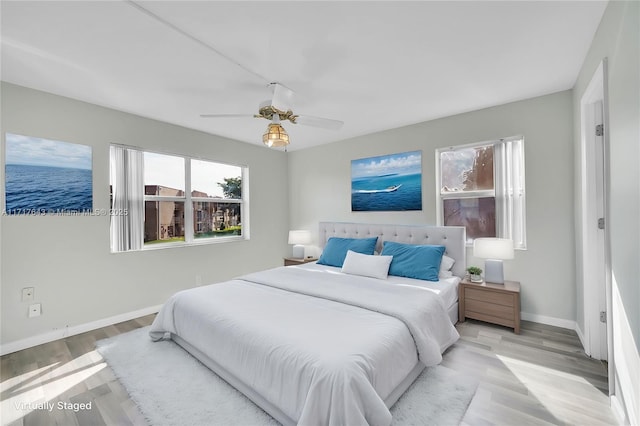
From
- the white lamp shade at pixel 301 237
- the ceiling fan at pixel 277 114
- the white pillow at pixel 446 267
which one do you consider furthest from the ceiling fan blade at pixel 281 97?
the white lamp shade at pixel 301 237

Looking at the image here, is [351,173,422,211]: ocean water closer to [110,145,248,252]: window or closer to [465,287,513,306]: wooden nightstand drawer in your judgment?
[465,287,513,306]: wooden nightstand drawer

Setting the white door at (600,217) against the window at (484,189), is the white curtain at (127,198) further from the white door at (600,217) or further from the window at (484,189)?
the white door at (600,217)

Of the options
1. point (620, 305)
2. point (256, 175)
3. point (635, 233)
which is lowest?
point (620, 305)

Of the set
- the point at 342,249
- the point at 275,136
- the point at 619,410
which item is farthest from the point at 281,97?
the point at 619,410

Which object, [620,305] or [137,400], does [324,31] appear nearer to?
[620,305]

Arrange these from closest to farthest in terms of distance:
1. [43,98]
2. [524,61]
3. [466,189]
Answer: [524,61] < [43,98] < [466,189]

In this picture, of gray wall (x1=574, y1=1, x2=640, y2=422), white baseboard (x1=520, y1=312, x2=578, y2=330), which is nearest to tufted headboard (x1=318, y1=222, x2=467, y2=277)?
white baseboard (x1=520, y1=312, x2=578, y2=330)

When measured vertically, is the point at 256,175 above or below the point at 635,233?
above

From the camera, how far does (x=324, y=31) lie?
6.17 feet

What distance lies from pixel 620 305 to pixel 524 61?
1.97 metres

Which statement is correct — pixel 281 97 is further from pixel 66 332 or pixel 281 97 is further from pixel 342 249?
pixel 66 332

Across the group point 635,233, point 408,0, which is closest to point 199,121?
point 408,0

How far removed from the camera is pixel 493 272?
3.04m

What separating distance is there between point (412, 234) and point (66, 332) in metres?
4.17
